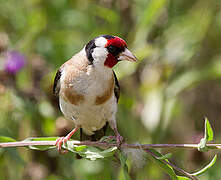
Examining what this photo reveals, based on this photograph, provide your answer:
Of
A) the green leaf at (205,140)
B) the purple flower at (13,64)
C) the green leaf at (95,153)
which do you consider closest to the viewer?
the green leaf at (205,140)

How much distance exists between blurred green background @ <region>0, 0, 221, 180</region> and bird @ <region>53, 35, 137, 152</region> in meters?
0.56

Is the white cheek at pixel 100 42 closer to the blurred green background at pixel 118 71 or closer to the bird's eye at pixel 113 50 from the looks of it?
the bird's eye at pixel 113 50

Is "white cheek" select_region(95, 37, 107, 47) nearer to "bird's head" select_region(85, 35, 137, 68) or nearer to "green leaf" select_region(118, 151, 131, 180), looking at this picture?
"bird's head" select_region(85, 35, 137, 68)

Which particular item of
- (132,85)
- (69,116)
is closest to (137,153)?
(69,116)

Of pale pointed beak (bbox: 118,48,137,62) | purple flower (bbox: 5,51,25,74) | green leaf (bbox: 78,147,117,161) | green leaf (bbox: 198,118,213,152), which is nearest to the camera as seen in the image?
green leaf (bbox: 198,118,213,152)

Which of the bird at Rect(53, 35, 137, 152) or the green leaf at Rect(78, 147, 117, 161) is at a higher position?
the bird at Rect(53, 35, 137, 152)

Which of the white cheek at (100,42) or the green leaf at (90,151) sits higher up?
the white cheek at (100,42)

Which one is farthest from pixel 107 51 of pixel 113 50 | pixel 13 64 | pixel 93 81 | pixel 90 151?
pixel 13 64

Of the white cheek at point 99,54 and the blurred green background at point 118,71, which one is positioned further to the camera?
the blurred green background at point 118,71

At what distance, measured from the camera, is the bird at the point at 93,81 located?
84.1 inches

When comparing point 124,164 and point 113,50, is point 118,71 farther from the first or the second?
point 124,164

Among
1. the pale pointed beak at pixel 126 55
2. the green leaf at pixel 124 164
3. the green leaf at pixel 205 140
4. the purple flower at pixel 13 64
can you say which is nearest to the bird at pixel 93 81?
the pale pointed beak at pixel 126 55

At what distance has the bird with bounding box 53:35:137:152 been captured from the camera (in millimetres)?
2137

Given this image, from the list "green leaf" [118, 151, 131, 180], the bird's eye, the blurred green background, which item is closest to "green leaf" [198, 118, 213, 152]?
"green leaf" [118, 151, 131, 180]
